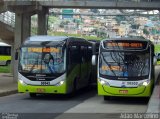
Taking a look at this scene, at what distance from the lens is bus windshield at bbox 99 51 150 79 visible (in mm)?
20922

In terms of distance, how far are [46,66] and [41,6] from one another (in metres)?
14.9

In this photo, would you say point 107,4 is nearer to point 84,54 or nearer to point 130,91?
point 84,54

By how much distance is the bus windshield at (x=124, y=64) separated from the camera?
20.9 metres

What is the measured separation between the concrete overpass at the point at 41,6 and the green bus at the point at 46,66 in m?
10.7

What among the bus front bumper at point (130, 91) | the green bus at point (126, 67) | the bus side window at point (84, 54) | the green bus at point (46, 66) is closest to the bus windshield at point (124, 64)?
the green bus at point (126, 67)

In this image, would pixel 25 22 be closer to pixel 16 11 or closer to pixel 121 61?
pixel 16 11

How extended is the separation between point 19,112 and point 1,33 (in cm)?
2418

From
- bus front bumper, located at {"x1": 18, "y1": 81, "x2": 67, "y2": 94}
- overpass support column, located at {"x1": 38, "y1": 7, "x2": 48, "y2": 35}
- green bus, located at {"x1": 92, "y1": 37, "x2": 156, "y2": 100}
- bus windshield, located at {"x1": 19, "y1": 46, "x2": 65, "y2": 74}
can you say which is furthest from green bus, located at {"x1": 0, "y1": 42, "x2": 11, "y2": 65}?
green bus, located at {"x1": 92, "y1": 37, "x2": 156, "y2": 100}

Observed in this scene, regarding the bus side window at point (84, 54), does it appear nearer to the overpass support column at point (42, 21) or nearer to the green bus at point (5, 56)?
the overpass support column at point (42, 21)

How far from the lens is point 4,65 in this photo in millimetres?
60969

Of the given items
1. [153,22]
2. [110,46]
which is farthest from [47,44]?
[153,22]

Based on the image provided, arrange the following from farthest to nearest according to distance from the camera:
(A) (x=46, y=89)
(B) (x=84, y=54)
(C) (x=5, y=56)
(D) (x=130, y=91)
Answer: (C) (x=5, y=56) < (B) (x=84, y=54) < (A) (x=46, y=89) < (D) (x=130, y=91)

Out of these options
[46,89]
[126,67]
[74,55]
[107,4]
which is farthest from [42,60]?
[107,4]

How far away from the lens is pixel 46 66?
2227 centimetres
